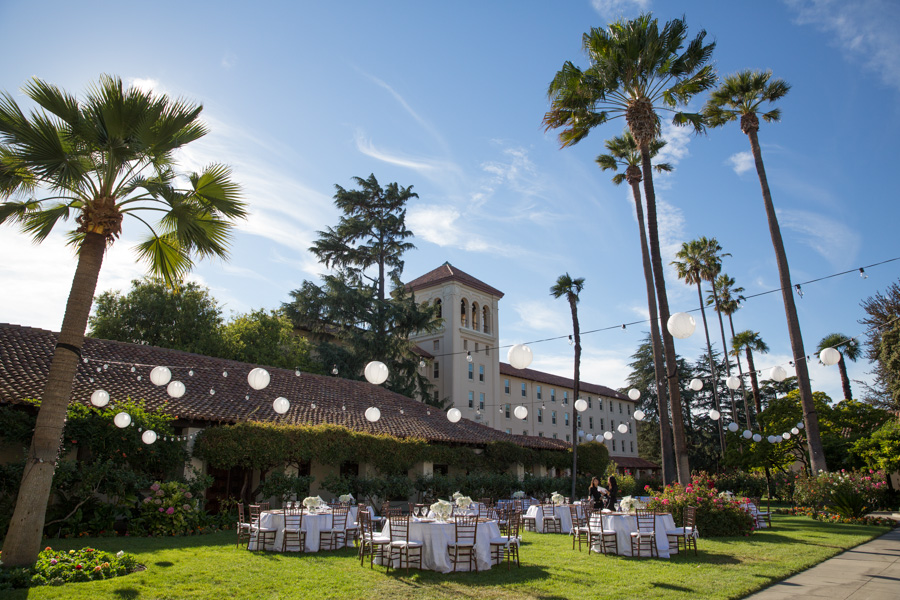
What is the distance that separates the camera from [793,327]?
19031mm

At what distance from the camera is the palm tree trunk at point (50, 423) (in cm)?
775

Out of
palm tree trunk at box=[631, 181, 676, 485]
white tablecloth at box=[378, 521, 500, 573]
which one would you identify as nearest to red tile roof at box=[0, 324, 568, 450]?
palm tree trunk at box=[631, 181, 676, 485]

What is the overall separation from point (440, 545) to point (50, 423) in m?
6.43

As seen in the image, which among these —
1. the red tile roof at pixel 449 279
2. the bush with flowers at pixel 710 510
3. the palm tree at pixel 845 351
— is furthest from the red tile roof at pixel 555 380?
the bush with flowers at pixel 710 510

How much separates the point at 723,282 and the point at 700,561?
35.9m

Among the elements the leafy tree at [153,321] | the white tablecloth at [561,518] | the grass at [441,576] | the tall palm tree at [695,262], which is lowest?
the grass at [441,576]

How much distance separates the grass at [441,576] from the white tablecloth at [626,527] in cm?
43

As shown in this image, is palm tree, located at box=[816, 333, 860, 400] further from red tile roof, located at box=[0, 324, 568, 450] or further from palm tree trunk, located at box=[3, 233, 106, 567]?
palm tree trunk, located at box=[3, 233, 106, 567]

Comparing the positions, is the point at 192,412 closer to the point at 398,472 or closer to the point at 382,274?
the point at 398,472

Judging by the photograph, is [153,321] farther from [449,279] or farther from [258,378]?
[449,279]

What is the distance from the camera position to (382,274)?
3934cm

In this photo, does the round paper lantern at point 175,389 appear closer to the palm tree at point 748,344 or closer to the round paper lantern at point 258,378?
the round paper lantern at point 258,378

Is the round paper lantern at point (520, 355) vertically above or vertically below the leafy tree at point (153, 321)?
below

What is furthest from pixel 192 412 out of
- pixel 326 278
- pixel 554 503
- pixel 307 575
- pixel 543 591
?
pixel 326 278
